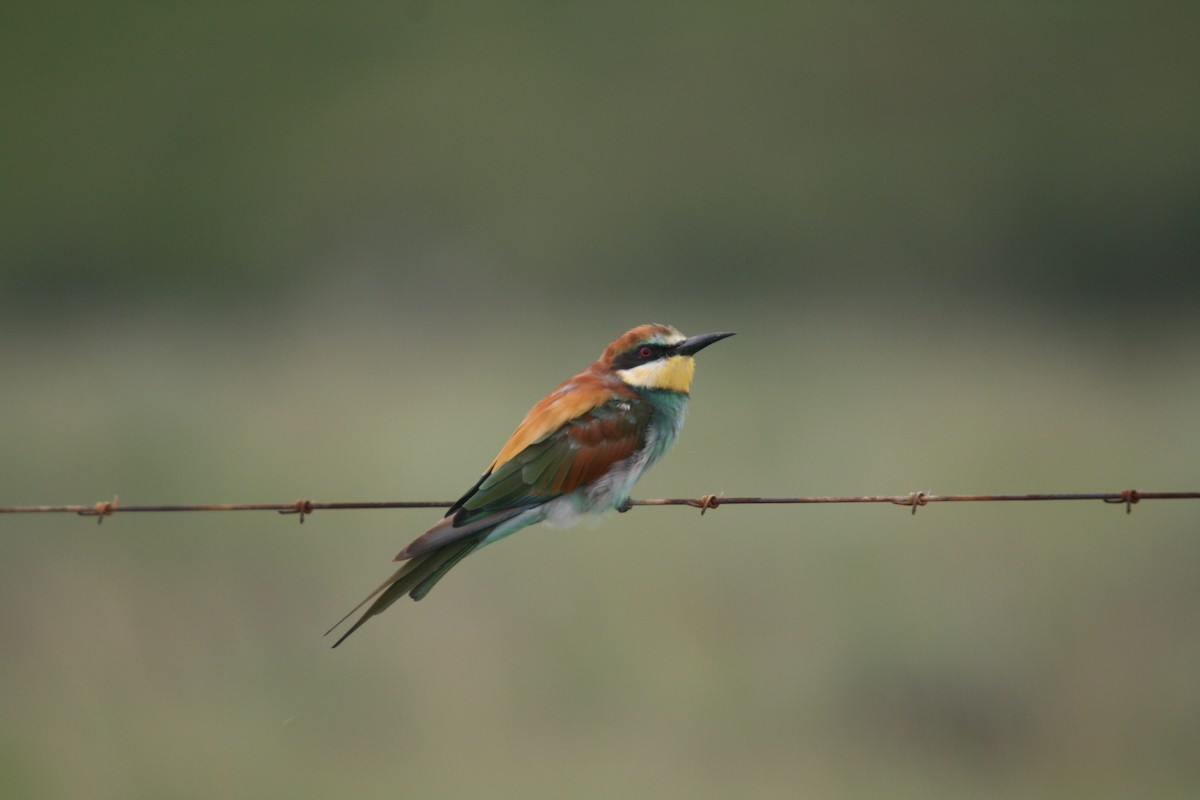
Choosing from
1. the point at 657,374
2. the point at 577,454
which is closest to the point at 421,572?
the point at 577,454

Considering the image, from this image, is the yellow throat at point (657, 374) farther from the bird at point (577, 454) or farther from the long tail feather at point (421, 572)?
the long tail feather at point (421, 572)

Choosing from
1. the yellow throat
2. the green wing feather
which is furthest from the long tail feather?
the yellow throat

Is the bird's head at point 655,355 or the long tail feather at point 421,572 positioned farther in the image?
A: the bird's head at point 655,355

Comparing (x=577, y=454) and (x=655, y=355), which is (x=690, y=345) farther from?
(x=577, y=454)

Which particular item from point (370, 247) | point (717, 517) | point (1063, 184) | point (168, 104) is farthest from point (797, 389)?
point (168, 104)

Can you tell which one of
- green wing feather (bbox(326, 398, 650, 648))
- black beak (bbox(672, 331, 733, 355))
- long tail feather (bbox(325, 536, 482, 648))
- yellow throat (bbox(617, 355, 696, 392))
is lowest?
long tail feather (bbox(325, 536, 482, 648))

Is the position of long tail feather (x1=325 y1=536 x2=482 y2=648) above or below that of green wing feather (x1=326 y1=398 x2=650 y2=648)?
below

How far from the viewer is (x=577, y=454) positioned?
2.26 m

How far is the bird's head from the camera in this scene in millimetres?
2396

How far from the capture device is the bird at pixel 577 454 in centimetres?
207

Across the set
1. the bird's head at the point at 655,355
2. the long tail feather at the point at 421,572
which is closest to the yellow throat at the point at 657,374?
the bird's head at the point at 655,355

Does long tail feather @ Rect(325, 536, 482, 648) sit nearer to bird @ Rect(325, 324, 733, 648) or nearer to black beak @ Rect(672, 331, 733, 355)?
bird @ Rect(325, 324, 733, 648)

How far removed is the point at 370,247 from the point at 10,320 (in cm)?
154

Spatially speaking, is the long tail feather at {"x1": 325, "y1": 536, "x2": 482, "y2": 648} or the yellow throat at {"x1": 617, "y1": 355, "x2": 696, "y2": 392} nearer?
the long tail feather at {"x1": 325, "y1": 536, "x2": 482, "y2": 648}
